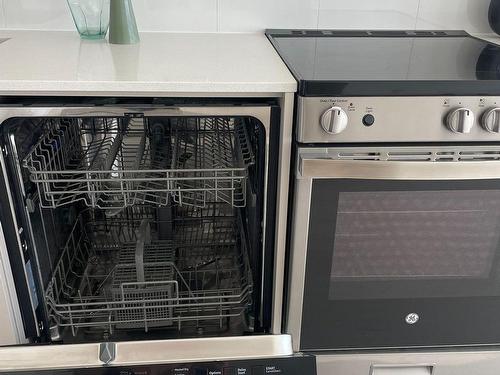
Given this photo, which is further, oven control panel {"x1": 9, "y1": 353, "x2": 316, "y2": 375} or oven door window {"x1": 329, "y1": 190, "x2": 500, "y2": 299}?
oven door window {"x1": 329, "y1": 190, "x2": 500, "y2": 299}

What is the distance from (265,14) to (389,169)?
0.78 metres

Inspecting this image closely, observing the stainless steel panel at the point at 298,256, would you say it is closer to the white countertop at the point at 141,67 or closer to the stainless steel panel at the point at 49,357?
the white countertop at the point at 141,67

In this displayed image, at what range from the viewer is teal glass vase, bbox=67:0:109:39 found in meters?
1.44

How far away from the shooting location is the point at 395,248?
4.06ft

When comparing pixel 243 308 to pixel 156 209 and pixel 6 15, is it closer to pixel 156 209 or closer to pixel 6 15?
pixel 156 209

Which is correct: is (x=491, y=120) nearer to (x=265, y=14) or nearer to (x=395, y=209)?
(x=395, y=209)

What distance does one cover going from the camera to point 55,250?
1405 mm

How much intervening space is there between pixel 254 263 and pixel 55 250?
56 centimetres

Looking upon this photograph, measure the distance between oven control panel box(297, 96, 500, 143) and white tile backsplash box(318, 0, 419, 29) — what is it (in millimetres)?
699

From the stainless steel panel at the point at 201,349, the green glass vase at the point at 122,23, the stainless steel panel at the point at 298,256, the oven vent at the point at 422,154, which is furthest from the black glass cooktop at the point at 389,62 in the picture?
the stainless steel panel at the point at 201,349

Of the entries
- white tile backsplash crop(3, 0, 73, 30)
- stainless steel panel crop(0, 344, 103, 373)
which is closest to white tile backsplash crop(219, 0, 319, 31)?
white tile backsplash crop(3, 0, 73, 30)

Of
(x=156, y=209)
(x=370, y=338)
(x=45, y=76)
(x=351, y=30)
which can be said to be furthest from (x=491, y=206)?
(x=45, y=76)

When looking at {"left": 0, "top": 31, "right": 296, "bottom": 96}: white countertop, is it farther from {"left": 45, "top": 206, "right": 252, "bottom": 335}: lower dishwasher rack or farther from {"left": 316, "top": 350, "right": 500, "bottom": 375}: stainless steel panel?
{"left": 316, "top": 350, "right": 500, "bottom": 375}: stainless steel panel

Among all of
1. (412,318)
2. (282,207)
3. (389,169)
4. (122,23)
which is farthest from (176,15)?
(412,318)
